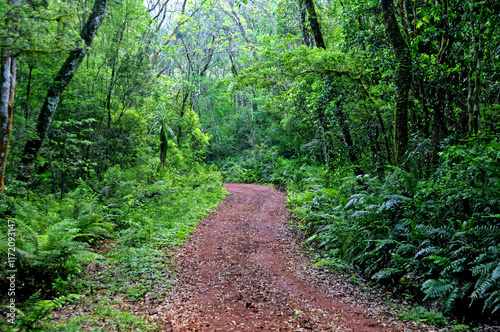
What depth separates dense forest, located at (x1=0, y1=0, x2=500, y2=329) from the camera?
466 centimetres

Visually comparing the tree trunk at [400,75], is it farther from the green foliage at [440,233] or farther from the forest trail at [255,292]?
the forest trail at [255,292]

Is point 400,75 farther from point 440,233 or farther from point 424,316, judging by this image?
point 424,316

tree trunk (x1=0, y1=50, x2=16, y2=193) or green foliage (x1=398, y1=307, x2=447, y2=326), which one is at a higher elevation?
tree trunk (x1=0, y1=50, x2=16, y2=193)

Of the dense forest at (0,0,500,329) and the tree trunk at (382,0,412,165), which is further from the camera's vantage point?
the tree trunk at (382,0,412,165)

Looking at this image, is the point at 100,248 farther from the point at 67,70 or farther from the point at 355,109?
the point at 355,109

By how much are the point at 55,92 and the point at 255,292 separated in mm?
7664

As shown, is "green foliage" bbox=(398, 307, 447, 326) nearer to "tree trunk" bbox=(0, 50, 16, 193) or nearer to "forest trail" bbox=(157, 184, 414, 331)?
"forest trail" bbox=(157, 184, 414, 331)

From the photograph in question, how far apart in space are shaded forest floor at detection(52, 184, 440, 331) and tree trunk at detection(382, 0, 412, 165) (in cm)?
368

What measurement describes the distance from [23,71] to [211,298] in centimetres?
961

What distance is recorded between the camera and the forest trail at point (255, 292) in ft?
13.6

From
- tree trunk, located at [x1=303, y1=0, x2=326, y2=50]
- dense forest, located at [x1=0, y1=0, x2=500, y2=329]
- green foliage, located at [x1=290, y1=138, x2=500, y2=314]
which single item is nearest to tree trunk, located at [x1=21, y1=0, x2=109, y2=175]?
dense forest, located at [x1=0, y1=0, x2=500, y2=329]

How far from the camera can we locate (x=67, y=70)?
8273 millimetres

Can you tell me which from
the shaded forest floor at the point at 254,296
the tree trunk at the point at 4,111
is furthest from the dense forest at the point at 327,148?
the shaded forest floor at the point at 254,296

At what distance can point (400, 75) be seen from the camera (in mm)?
7121
